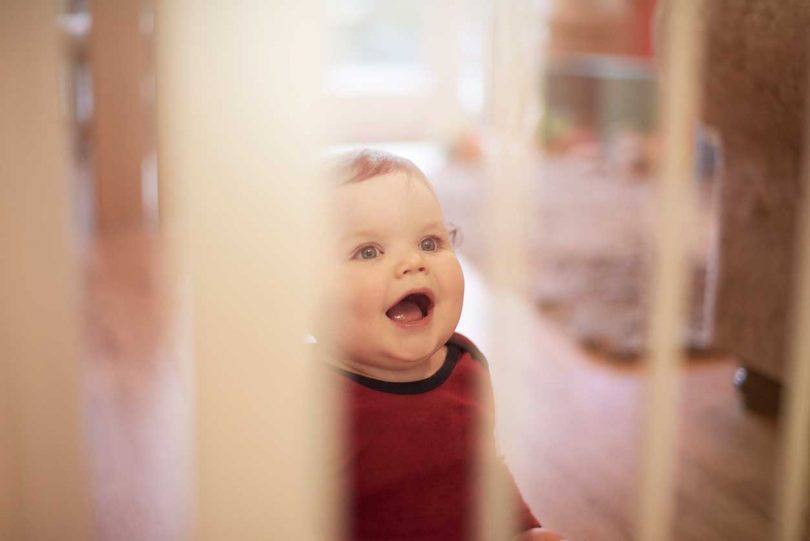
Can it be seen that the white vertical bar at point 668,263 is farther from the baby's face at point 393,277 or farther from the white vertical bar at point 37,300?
the white vertical bar at point 37,300

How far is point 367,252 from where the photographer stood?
0.58m

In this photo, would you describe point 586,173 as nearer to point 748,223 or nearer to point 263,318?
point 748,223

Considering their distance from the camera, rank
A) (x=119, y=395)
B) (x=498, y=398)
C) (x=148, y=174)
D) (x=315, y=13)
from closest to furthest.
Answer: (x=315, y=13), (x=498, y=398), (x=119, y=395), (x=148, y=174)

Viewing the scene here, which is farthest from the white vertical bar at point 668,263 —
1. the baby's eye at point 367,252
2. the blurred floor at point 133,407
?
the blurred floor at point 133,407

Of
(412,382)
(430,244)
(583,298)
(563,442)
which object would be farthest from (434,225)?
(583,298)

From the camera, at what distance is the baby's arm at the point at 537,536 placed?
0.64 m

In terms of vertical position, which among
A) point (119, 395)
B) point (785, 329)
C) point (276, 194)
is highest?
point (276, 194)

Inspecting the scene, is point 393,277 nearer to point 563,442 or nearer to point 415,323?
point 415,323

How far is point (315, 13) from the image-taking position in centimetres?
39

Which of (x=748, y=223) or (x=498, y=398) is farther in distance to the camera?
(x=748, y=223)

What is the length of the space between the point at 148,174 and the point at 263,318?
8.61ft

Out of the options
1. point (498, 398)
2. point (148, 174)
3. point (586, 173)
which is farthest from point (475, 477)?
point (586, 173)

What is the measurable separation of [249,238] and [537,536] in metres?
0.37

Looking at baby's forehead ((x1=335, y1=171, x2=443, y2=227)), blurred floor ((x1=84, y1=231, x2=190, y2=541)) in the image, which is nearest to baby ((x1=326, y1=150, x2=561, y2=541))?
baby's forehead ((x1=335, y1=171, x2=443, y2=227))
